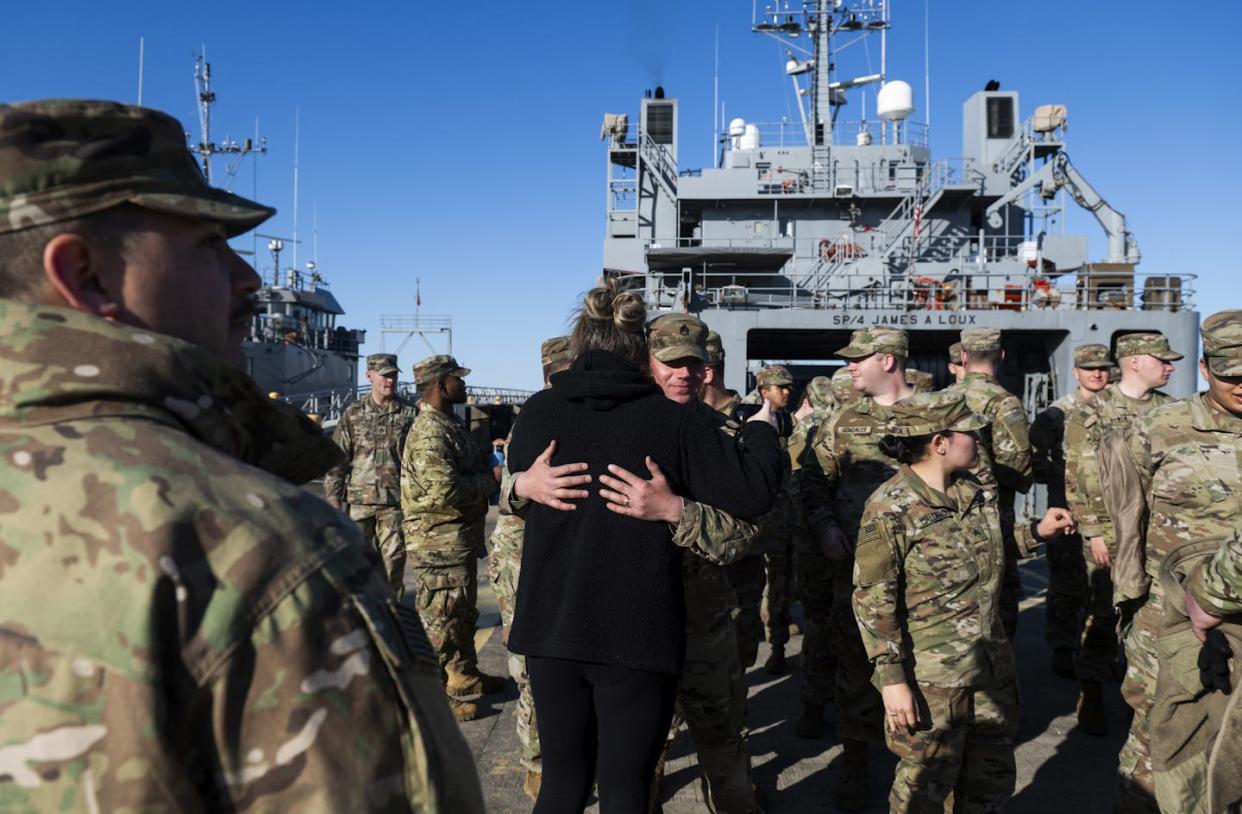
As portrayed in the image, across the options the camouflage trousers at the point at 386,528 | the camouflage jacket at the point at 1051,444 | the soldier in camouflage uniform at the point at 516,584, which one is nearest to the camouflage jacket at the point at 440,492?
the soldier in camouflage uniform at the point at 516,584

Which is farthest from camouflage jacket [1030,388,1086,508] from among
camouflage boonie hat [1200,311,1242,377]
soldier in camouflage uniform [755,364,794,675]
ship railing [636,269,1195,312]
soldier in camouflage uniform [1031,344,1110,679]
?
ship railing [636,269,1195,312]

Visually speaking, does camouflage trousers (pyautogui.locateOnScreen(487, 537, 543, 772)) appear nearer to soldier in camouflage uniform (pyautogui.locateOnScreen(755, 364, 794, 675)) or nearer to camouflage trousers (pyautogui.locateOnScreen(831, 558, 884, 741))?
camouflage trousers (pyautogui.locateOnScreen(831, 558, 884, 741))

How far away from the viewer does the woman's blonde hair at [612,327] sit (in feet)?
9.09

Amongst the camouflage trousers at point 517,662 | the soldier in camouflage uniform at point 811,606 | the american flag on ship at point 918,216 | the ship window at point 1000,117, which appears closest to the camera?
the camouflage trousers at point 517,662

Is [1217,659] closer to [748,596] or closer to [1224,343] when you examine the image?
[1224,343]

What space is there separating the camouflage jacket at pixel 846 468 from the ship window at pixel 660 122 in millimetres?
16541

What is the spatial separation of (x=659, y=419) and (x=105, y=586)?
182cm

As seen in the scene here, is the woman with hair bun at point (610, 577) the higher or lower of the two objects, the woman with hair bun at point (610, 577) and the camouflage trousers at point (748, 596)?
the higher

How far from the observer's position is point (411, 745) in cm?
82

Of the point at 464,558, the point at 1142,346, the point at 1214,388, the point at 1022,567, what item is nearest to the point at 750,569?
the point at 464,558

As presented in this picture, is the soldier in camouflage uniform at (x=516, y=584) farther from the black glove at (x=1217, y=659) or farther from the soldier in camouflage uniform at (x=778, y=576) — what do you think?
the black glove at (x=1217, y=659)

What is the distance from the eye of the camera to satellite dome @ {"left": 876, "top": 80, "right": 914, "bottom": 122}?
750 inches

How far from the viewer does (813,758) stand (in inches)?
170

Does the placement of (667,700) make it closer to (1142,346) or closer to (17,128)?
(17,128)
